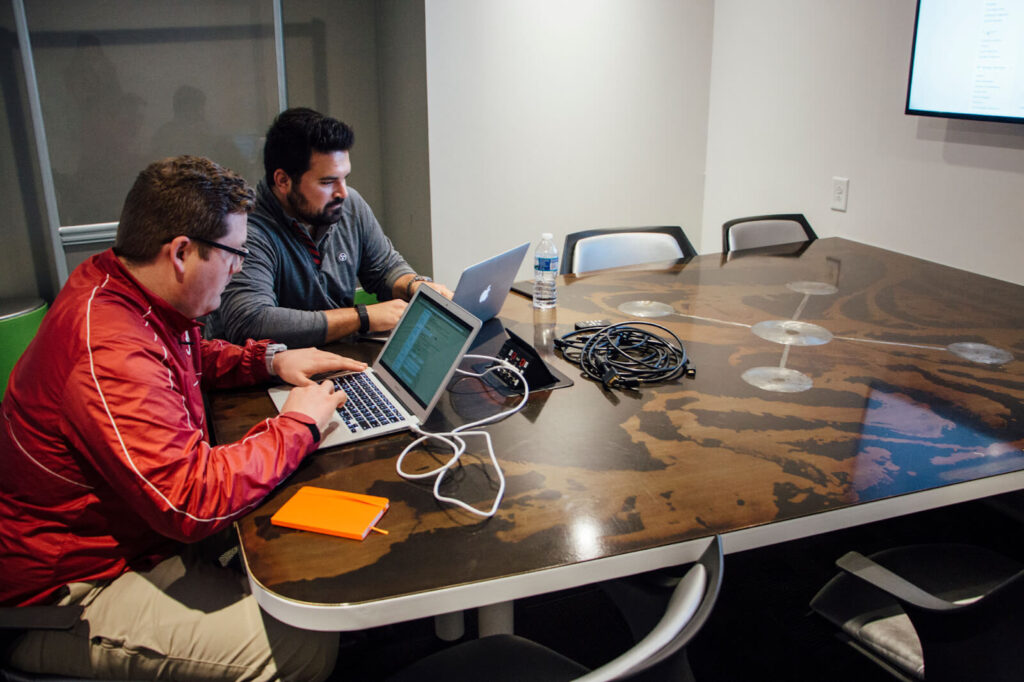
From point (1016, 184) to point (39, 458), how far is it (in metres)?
3.17

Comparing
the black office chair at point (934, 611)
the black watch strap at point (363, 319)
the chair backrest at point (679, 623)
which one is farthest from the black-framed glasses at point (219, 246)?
the black office chair at point (934, 611)

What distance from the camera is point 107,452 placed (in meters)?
1.16

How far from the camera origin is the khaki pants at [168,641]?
4.06ft

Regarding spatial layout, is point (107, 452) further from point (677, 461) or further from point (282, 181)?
point (282, 181)

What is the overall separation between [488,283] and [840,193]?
228 cm

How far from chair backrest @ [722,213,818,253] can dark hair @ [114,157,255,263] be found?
2.33 metres

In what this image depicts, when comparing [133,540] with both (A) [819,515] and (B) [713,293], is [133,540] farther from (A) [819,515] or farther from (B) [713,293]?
(B) [713,293]

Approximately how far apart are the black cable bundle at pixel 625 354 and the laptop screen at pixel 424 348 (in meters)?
0.41

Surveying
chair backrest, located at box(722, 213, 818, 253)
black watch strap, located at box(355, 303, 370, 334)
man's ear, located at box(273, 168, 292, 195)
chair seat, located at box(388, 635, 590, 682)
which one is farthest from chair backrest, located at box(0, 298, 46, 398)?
chair backrest, located at box(722, 213, 818, 253)

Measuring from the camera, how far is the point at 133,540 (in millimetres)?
1338

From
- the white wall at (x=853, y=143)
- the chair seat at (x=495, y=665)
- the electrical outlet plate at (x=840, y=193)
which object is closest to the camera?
the chair seat at (x=495, y=665)

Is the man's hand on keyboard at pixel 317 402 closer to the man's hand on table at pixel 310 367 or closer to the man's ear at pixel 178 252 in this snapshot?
the man's hand on table at pixel 310 367

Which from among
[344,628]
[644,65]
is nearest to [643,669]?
[344,628]

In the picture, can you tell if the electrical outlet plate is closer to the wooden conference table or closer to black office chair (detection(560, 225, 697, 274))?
black office chair (detection(560, 225, 697, 274))
